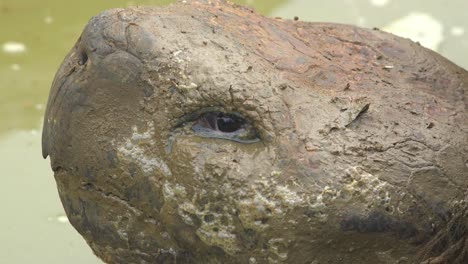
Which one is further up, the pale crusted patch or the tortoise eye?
the tortoise eye

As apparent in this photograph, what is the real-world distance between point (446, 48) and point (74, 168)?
2.43m

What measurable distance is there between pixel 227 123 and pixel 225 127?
0.03ft

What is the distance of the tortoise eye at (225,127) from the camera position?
1.87 metres

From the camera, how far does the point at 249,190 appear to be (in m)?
1.81

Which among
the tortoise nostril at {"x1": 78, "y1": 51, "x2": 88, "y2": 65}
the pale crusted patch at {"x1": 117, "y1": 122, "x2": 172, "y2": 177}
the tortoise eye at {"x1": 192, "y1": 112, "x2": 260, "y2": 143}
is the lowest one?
the pale crusted patch at {"x1": 117, "y1": 122, "x2": 172, "y2": 177}

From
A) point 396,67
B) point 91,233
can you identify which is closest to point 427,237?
point 396,67

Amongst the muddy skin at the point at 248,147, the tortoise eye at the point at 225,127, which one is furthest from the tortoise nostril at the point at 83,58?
the tortoise eye at the point at 225,127

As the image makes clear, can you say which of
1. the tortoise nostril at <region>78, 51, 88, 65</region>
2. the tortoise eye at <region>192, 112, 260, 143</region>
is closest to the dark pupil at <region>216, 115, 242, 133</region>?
the tortoise eye at <region>192, 112, 260, 143</region>

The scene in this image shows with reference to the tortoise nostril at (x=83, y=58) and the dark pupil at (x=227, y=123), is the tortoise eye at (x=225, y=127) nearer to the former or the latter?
the dark pupil at (x=227, y=123)

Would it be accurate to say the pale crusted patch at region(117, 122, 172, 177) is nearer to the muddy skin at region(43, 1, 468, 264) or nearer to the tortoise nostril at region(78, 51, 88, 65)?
the muddy skin at region(43, 1, 468, 264)

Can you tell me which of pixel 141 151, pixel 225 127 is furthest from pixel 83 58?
pixel 225 127

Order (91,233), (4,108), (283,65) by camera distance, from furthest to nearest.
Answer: (4,108) < (91,233) < (283,65)

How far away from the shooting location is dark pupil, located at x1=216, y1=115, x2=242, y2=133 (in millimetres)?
1880

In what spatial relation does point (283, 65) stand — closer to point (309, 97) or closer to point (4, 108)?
point (309, 97)
